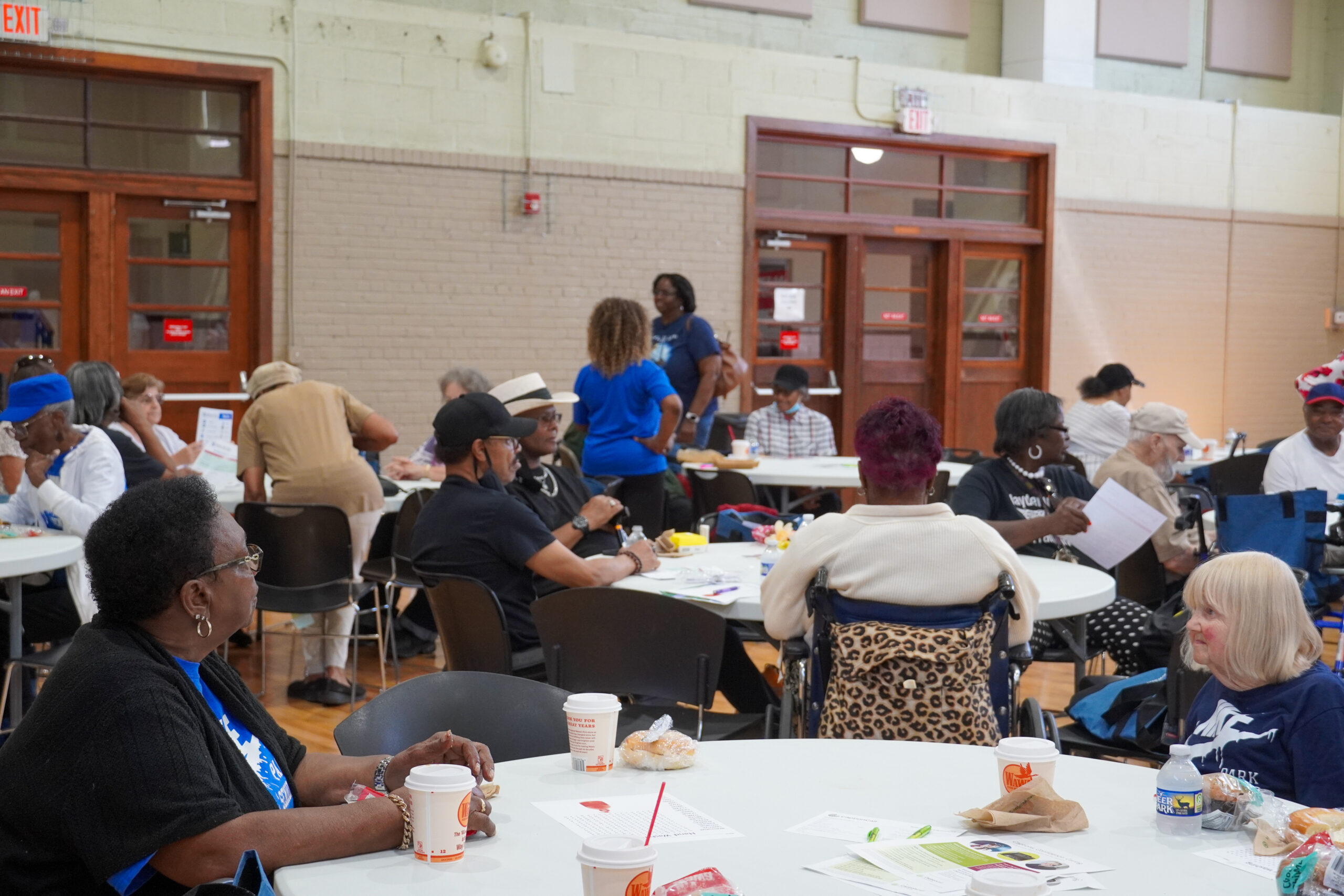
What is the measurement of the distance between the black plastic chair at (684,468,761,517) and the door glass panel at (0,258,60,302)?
178 inches

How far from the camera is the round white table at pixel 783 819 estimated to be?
5.60ft

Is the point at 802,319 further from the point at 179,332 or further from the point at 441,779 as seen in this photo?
the point at 441,779

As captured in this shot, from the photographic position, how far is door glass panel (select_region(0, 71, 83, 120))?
8195 mm

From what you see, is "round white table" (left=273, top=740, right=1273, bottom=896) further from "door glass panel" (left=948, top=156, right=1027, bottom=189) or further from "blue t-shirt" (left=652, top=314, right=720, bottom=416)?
"door glass panel" (left=948, top=156, right=1027, bottom=189)

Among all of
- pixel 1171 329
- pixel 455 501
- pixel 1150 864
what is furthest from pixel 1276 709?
pixel 1171 329

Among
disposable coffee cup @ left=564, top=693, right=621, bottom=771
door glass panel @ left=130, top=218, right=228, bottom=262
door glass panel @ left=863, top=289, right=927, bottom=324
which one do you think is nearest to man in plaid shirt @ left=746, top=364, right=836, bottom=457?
door glass panel @ left=863, top=289, right=927, bottom=324

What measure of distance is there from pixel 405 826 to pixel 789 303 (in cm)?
921

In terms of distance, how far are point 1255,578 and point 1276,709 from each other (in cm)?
24

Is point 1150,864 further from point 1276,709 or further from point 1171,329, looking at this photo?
point 1171,329

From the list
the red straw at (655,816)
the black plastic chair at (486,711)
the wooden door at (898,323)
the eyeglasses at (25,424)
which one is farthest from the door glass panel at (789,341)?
the red straw at (655,816)

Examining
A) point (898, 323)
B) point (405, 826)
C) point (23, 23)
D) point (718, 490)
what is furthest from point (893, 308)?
point (405, 826)

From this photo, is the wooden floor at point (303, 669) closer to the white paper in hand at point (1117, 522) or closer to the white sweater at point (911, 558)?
the white paper in hand at point (1117, 522)

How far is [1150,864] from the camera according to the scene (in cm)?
178

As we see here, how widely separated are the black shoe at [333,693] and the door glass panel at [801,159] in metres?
6.11
